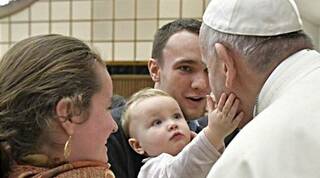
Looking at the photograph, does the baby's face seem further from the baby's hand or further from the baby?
the baby's hand

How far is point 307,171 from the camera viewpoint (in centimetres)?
97

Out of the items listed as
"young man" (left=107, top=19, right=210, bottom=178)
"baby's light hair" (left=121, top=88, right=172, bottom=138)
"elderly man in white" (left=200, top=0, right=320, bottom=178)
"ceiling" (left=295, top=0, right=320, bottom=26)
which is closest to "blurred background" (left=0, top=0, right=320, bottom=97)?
"ceiling" (left=295, top=0, right=320, bottom=26)

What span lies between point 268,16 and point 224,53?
0.38 feet

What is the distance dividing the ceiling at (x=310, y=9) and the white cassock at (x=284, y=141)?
2233 millimetres

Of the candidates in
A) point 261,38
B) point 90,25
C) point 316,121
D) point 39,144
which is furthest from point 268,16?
point 90,25

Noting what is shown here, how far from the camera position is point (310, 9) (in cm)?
335

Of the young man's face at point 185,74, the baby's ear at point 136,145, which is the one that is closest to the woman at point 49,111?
the baby's ear at point 136,145

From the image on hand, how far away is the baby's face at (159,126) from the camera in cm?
162

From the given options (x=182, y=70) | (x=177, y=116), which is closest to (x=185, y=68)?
(x=182, y=70)

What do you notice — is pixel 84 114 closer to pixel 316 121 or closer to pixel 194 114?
pixel 316 121

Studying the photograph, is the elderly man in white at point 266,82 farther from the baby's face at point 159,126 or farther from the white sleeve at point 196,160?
the baby's face at point 159,126

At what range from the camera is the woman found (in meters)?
1.15

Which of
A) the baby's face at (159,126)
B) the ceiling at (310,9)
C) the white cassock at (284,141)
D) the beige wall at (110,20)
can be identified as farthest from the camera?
the beige wall at (110,20)

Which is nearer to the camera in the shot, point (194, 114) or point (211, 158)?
point (211, 158)
